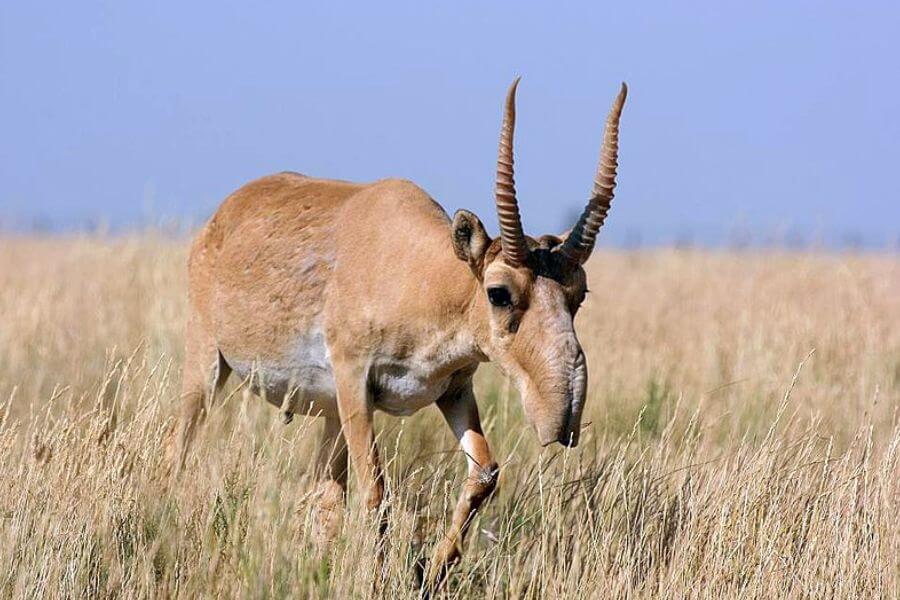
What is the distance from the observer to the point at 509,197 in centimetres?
595

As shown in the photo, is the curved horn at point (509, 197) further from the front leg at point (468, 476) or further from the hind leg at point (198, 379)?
the hind leg at point (198, 379)

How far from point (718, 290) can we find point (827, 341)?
5102 mm

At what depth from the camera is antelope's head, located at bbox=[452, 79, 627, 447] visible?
583cm

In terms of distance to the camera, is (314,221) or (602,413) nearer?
(314,221)

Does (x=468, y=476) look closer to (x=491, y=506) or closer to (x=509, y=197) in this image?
(x=491, y=506)

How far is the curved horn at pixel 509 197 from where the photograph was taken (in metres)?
5.83

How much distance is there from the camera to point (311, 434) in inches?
344

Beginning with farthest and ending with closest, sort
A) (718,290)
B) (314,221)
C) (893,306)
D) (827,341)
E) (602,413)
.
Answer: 1. (718,290)
2. (893,306)
3. (827,341)
4. (602,413)
5. (314,221)

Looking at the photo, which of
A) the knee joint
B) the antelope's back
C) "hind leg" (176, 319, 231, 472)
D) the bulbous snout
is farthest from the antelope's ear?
"hind leg" (176, 319, 231, 472)

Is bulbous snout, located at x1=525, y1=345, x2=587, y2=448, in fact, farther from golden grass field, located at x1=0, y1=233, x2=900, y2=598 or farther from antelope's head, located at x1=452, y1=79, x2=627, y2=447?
golden grass field, located at x1=0, y1=233, x2=900, y2=598

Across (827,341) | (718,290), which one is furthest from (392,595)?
(718,290)

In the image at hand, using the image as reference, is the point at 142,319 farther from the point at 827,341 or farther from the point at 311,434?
the point at 827,341

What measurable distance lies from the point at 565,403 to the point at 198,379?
3.27 meters

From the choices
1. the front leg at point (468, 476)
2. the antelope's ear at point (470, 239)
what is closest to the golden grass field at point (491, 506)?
the front leg at point (468, 476)
